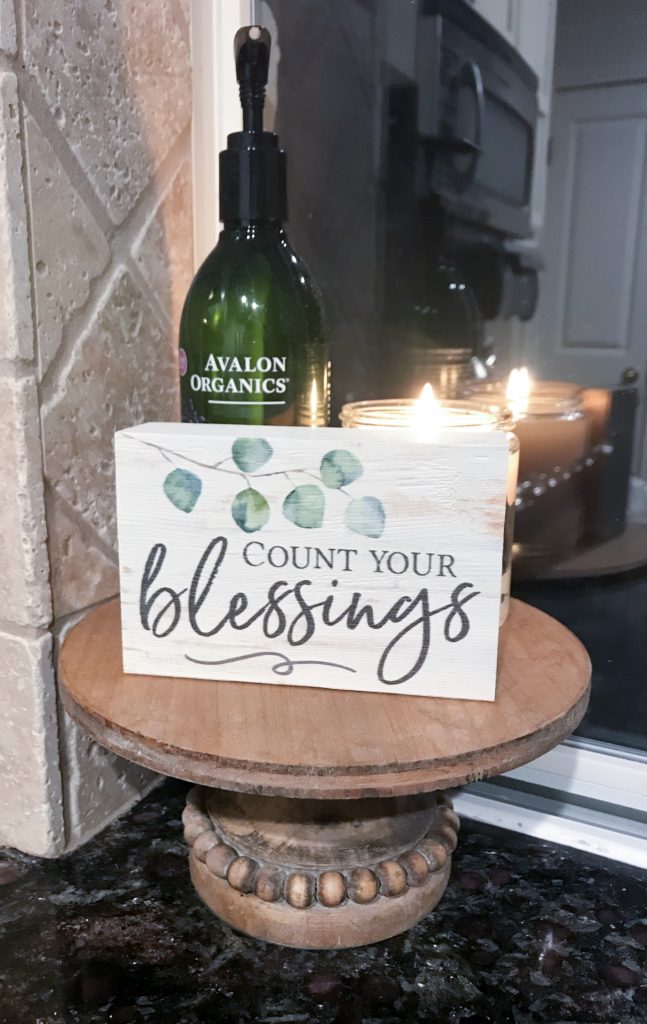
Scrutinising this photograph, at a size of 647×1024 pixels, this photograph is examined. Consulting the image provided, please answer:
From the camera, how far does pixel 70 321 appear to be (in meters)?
0.55

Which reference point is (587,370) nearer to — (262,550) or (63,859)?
(262,550)

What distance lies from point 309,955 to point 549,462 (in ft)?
1.32

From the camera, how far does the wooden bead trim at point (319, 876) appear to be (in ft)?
1.59

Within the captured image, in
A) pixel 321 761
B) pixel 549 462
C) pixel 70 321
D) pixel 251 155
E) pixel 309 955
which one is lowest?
pixel 309 955

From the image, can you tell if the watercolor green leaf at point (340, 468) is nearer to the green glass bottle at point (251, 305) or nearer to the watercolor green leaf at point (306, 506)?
the watercolor green leaf at point (306, 506)

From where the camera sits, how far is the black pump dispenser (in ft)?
1.72

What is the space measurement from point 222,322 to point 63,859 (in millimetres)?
395

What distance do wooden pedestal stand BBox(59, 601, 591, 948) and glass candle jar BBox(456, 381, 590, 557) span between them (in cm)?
12

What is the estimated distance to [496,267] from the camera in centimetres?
67

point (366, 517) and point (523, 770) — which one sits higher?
point (366, 517)

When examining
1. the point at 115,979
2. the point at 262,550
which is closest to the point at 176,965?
the point at 115,979

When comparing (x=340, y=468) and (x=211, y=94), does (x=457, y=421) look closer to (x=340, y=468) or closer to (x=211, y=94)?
(x=340, y=468)

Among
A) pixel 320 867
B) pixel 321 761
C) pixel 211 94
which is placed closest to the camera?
pixel 321 761

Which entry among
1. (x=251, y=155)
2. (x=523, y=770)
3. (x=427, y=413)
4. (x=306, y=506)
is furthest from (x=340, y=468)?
(x=523, y=770)
